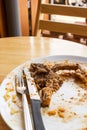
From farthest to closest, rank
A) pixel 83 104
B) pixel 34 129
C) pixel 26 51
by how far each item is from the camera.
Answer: pixel 26 51 < pixel 83 104 < pixel 34 129

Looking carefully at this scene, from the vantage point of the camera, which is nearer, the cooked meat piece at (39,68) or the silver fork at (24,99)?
the silver fork at (24,99)

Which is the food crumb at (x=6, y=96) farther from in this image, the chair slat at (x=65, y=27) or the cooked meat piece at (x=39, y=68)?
the chair slat at (x=65, y=27)

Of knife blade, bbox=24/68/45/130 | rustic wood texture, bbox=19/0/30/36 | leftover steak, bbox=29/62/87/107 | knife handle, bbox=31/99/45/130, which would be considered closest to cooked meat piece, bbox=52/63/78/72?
leftover steak, bbox=29/62/87/107

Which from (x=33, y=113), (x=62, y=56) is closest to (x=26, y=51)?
(x=62, y=56)

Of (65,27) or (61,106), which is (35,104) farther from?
(65,27)

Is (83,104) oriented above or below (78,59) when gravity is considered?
below

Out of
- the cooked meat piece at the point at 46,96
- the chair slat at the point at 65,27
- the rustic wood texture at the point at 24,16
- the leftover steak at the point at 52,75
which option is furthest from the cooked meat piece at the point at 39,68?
the rustic wood texture at the point at 24,16

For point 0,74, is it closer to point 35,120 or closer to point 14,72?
point 14,72
